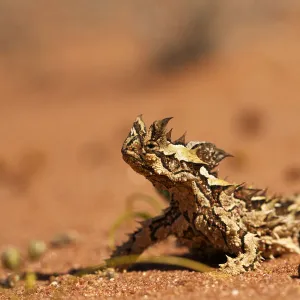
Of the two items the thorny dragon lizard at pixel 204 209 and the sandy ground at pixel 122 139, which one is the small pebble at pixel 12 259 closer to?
the sandy ground at pixel 122 139

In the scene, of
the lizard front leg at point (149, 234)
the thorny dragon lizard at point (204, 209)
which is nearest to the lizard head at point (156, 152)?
the thorny dragon lizard at point (204, 209)

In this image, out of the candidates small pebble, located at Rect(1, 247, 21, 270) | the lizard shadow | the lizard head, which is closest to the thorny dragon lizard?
the lizard head

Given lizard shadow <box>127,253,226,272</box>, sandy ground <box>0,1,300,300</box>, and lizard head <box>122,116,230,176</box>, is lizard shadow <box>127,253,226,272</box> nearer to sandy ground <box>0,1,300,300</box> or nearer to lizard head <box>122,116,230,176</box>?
sandy ground <box>0,1,300,300</box>

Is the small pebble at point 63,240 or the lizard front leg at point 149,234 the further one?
the small pebble at point 63,240

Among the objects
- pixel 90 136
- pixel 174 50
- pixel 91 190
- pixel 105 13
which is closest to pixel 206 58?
pixel 174 50

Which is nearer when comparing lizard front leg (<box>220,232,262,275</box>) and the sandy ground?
lizard front leg (<box>220,232,262,275</box>)

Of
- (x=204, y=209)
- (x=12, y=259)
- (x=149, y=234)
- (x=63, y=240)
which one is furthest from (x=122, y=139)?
(x=204, y=209)

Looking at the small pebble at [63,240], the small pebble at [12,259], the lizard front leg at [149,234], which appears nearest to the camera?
the small pebble at [12,259]

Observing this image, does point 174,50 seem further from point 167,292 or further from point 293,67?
point 167,292
